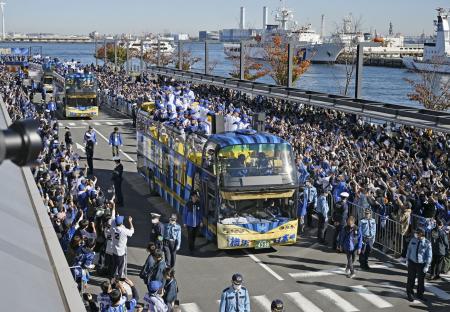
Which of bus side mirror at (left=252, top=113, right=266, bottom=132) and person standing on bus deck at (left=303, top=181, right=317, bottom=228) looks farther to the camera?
bus side mirror at (left=252, top=113, right=266, bottom=132)

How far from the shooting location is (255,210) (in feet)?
52.9

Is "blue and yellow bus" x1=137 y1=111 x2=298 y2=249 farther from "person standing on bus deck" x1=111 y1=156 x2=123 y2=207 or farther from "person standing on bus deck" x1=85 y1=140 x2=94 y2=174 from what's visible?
"person standing on bus deck" x1=85 y1=140 x2=94 y2=174

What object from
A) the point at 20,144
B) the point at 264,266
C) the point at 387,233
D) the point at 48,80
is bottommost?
the point at 264,266

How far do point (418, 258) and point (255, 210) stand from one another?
4734mm

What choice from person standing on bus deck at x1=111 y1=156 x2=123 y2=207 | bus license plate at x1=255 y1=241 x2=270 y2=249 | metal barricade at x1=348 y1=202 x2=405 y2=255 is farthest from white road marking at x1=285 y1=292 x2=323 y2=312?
person standing on bus deck at x1=111 y1=156 x2=123 y2=207

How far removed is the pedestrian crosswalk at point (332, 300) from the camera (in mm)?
Result: 12805

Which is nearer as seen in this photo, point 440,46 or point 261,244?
point 261,244

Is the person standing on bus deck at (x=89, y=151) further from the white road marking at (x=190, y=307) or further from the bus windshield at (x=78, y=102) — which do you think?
the bus windshield at (x=78, y=102)

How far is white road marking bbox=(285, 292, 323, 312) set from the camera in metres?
12.8

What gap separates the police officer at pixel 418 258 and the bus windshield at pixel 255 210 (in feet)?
12.8

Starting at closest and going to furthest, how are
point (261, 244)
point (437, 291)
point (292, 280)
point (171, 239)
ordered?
point (437, 291), point (171, 239), point (292, 280), point (261, 244)

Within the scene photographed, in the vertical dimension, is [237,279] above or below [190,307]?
above

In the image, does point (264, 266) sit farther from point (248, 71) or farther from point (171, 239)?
point (248, 71)

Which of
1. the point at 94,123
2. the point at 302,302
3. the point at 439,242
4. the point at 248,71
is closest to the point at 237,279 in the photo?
the point at 302,302
